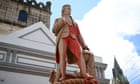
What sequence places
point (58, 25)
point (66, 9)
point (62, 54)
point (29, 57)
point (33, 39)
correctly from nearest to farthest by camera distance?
point (62, 54)
point (58, 25)
point (66, 9)
point (29, 57)
point (33, 39)

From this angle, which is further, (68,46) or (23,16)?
(23,16)

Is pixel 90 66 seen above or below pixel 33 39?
below

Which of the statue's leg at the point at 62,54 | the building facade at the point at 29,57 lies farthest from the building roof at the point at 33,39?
the statue's leg at the point at 62,54

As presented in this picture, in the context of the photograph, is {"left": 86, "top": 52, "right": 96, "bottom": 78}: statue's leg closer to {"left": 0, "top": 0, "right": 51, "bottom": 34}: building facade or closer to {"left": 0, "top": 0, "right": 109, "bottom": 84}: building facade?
{"left": 0, "top": 0, "right": 109, "bottom": 84}: building facade

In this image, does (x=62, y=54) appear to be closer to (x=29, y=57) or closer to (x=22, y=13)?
(x=29, y=57)

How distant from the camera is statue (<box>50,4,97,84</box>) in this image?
3.41m

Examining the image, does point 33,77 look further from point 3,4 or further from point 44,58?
point 3,4

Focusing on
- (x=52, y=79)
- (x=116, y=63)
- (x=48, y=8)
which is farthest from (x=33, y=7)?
(x=52, y=79)

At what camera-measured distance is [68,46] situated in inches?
142

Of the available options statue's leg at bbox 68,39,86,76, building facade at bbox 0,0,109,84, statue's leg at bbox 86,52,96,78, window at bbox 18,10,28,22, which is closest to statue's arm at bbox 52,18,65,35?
statue's leg at bbox 68,39,86,76

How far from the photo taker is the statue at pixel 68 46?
341cm

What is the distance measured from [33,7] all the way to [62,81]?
17.2 m

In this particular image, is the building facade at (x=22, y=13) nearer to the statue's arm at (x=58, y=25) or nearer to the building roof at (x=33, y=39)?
the building roof at (x=33, y=39)

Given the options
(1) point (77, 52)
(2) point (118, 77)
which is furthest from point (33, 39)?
(2) point (118, 77)
